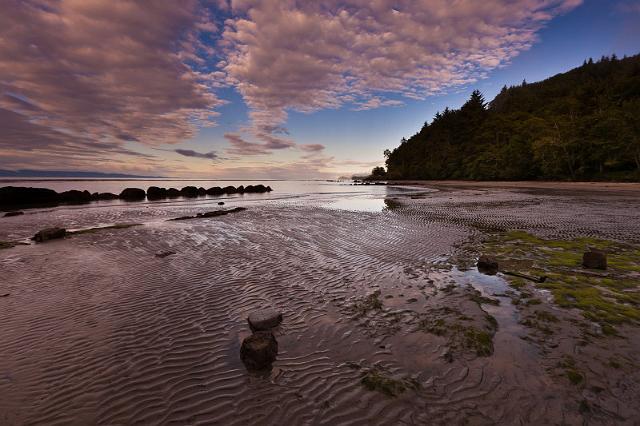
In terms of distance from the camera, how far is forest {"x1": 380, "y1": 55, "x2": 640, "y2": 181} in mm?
52438

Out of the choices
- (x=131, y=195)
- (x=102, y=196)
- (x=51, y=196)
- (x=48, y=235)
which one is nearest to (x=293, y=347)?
(x=48, y=235)

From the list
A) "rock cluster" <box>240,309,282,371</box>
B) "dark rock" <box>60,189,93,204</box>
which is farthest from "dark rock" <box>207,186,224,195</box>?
"rock cluster" <box>240,309,282,371</box>

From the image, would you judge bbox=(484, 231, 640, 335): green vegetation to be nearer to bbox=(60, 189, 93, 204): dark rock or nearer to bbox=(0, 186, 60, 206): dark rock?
bbox=(60, 189, 93, 204): dark rock

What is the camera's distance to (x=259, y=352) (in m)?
4.84

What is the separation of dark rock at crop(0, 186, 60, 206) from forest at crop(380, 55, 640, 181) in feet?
301

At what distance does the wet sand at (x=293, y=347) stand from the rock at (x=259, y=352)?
17 cm

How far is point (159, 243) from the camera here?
14.8m

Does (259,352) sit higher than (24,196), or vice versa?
(24,196)

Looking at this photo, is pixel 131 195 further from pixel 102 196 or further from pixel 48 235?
pixel 48 235

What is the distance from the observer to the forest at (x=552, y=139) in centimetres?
5244

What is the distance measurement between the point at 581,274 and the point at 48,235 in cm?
2445

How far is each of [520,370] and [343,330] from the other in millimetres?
3196

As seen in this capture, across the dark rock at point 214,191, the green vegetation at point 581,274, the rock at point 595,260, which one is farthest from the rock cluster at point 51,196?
the rock at point 595,260

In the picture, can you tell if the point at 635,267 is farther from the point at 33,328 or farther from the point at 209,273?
the point at 33,328
